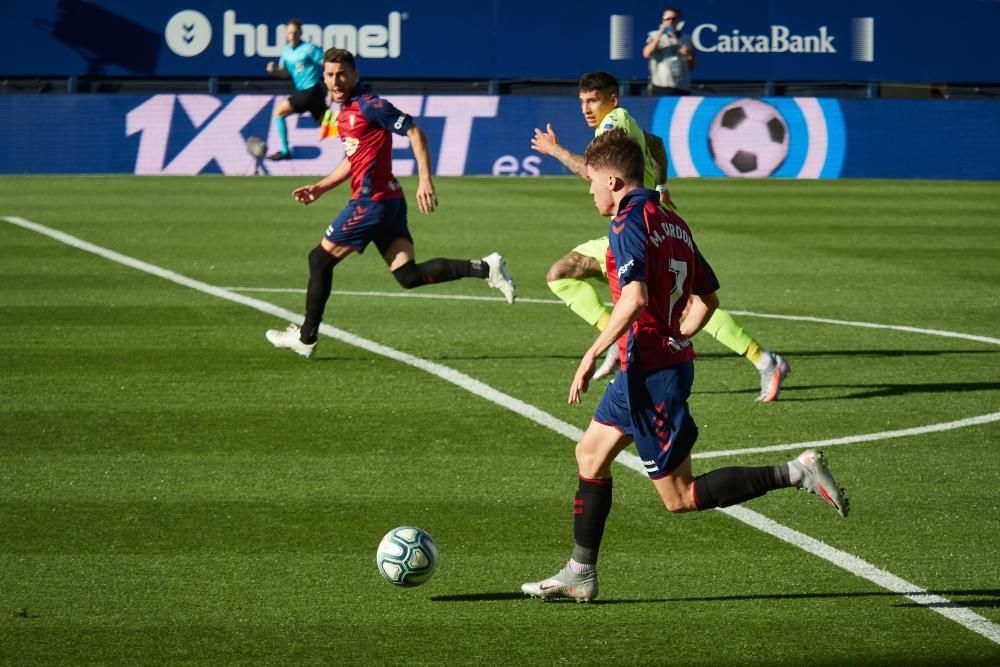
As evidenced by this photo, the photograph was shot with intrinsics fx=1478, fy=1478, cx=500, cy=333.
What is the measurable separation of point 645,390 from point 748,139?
80.9ft

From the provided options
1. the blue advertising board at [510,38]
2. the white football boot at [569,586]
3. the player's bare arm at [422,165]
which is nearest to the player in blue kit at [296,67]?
the blue advertising board at [510,38]

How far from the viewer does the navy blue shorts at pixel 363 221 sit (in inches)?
445

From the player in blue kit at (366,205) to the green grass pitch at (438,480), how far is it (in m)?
0.56

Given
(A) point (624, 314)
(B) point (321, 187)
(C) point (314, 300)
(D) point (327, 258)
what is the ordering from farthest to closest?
(B) point (321, 187)
(D) point (327, 258)
(C) point (314, 300)
(A) point (624, 314)

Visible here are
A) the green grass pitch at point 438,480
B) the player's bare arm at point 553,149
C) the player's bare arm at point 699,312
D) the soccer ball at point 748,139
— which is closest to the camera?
the green grass pitch at point 438,480

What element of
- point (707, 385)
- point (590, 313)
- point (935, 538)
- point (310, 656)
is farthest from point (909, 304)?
point (310, 656)

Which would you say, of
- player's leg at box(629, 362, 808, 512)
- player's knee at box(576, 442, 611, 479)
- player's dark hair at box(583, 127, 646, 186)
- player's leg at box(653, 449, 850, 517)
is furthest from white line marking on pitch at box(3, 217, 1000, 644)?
player's dark hair at box(583, 127, 646, 186)

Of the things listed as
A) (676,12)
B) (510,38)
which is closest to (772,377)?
(676,12)

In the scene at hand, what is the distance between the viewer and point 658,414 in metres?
5.79

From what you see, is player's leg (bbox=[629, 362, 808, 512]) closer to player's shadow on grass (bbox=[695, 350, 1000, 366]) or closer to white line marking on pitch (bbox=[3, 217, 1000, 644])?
white line marking on pitch (bbox=[3, 217, 1000, 644])

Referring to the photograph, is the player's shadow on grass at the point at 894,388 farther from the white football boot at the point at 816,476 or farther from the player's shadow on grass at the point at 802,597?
the white football boot at the point at 816,476

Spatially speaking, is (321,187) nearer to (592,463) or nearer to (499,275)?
(499,275)

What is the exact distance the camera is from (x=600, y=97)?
9.35 metres

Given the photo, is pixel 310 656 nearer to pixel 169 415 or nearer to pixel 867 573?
Result: pixel 867 573
